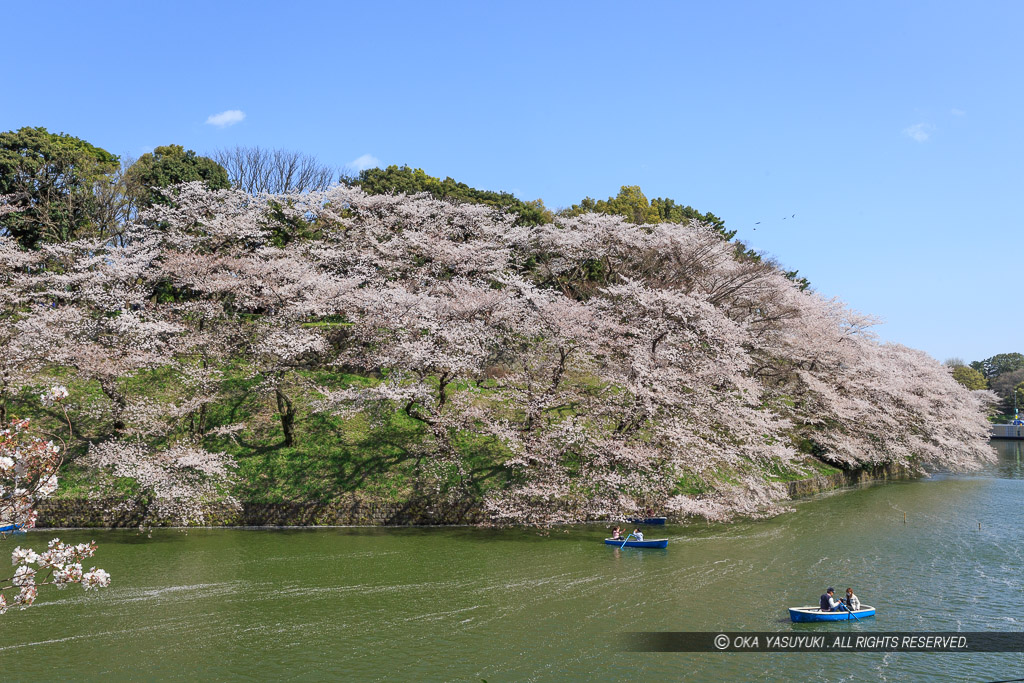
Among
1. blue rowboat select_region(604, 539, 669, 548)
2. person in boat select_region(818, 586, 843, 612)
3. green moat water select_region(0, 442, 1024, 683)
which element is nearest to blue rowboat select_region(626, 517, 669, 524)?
green moat water select_region(0, 442, 1024, 683)

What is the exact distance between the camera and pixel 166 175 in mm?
50906

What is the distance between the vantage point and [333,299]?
124ft

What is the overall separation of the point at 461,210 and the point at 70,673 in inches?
1453

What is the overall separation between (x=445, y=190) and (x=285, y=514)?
1325 inches

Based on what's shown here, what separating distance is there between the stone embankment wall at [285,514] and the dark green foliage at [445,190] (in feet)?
92.4

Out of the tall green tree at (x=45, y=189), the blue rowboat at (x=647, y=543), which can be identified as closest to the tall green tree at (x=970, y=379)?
the blue rowboat at (x=647, y=543)

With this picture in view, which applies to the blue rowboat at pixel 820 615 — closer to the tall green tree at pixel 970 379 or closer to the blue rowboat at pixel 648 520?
the blue rowboat at pixel 648 520

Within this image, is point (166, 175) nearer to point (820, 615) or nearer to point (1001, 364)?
point (820, 615)

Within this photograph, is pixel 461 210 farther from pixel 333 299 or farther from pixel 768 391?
pixel 768 391

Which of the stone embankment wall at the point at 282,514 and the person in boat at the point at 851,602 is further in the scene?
the stone embankment wall at the point at 282,514

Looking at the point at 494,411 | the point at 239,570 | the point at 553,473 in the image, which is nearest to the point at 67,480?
the point at 239,570

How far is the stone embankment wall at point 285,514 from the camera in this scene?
29.0 meters

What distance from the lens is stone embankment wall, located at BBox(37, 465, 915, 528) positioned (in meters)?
29.0

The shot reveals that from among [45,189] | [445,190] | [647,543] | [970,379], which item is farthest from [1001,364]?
[45,189]
